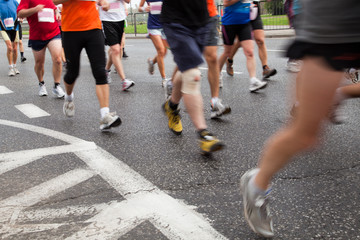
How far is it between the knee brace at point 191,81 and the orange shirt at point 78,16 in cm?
143

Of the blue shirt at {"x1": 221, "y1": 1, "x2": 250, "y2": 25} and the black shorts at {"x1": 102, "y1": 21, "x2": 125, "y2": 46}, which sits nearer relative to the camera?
the blue shirt at {"x1": 221, "y1": 1, "x2": 250, "y2": 25}

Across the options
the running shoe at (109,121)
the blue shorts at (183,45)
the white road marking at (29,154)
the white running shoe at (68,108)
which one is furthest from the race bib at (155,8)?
the white road marking at (29,154)

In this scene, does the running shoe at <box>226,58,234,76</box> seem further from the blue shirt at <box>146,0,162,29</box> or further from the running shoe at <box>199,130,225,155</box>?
the running shoe at <box>199,130,225,155</box>

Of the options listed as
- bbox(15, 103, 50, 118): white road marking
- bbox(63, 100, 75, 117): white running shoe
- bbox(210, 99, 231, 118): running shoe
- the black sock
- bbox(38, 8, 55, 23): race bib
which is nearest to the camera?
the black sock

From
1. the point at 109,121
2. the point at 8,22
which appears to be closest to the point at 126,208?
the point at 109,121

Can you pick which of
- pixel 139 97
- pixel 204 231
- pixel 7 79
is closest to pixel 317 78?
pixel 204 231

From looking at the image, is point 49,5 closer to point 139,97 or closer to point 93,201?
point 139,97

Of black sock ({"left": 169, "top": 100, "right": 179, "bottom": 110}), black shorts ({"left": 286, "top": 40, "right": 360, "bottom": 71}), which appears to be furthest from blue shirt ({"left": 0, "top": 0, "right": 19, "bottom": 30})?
black shorts ({"left": 286, "top": 40, "right": 360, "bottom": 71})

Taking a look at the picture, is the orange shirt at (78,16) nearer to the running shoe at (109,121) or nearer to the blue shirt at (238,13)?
the running shoe at (109,121)

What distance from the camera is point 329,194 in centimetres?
249

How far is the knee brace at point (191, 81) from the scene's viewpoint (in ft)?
10.9

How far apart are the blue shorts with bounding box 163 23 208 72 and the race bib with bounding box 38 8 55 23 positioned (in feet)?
10.9

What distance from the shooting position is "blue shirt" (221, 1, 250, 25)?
18.4 feet

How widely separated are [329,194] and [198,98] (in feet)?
4.39
